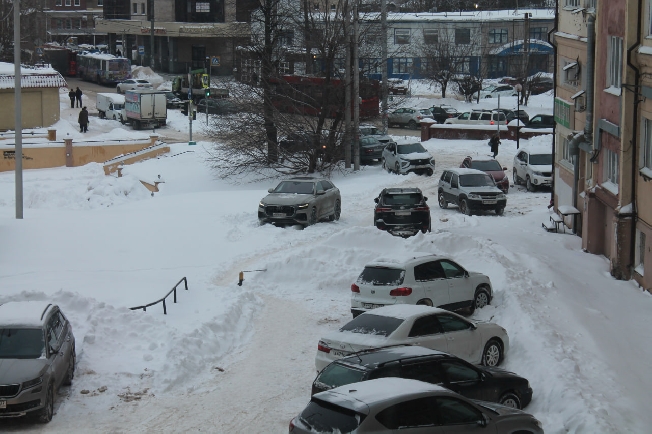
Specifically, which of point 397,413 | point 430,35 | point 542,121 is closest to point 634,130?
point 397,413

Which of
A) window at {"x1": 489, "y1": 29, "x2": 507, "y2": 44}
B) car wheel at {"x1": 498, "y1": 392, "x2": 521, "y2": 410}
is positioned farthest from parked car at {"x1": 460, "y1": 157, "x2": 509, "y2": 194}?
window at {"x1": 489, "y1": 29, "x2": 507, "y2": 44}

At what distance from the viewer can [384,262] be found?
670 inches

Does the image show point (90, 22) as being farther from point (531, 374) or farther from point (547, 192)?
point (531, 374)

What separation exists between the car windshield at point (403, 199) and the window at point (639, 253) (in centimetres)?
695

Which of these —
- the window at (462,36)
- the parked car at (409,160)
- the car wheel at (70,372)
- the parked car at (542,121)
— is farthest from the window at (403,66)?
the car wheel at (70,372)

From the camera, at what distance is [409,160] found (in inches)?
1549

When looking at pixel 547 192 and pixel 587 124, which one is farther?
pixel 547 192

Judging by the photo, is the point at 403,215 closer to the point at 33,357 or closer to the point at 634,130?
the point at 634,130

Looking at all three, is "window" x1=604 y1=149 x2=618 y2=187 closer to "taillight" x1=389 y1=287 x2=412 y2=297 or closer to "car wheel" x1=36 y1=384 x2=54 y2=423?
"taillight" x1=389 y1=287 x2=412 y2=297

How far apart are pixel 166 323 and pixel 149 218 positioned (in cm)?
1142

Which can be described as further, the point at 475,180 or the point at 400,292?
the point at 475,180

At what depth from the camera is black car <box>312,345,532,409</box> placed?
10930 millimetres

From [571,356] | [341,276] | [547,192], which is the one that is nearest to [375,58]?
[547,192]

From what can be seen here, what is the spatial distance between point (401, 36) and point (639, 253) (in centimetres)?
6341
